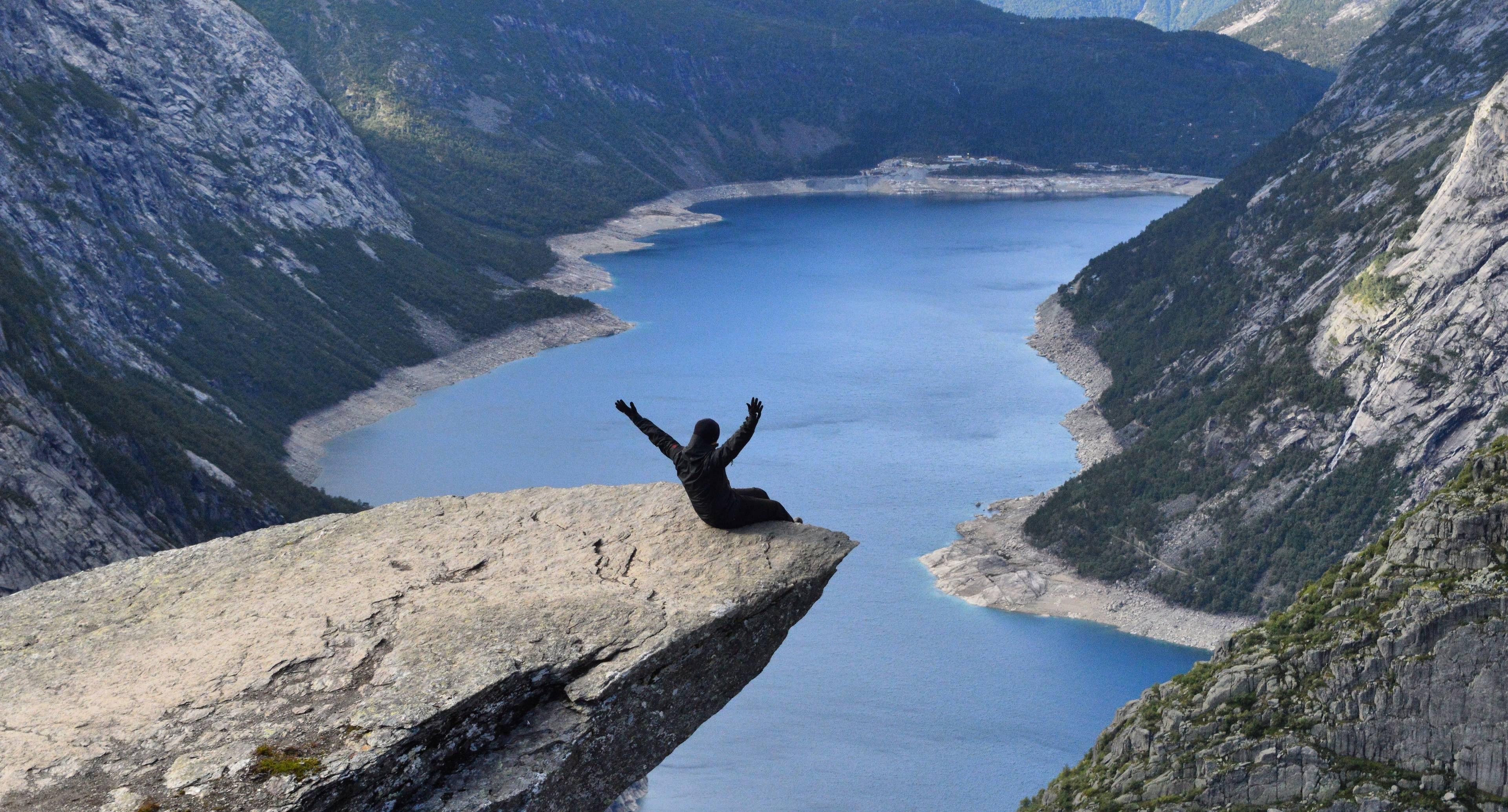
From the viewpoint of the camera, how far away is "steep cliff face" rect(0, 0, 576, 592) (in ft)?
208

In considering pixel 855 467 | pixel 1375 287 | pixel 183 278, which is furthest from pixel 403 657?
pixel 183 278

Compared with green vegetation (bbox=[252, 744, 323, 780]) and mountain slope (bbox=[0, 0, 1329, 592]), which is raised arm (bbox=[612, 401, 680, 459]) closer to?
green vegetation (bbox=[252, 744, 323, 780])

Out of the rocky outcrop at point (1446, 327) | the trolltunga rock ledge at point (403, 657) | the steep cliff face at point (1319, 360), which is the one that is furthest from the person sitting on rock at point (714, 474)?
the steep cliff face at point (1319, 360)

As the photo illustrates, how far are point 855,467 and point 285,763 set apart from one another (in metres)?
87.9


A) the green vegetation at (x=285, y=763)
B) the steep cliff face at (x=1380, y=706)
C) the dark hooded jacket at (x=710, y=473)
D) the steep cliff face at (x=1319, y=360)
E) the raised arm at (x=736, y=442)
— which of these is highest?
the steep cliff face at (x=1319, y=360)

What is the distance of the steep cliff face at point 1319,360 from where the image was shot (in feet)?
252

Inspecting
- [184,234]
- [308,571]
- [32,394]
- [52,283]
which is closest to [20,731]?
[308,571]

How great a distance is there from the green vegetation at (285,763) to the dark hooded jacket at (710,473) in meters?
6.39

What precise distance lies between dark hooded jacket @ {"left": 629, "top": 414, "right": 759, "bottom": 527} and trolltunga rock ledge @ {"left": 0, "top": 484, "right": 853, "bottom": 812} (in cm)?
46

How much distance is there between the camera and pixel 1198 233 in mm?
132500

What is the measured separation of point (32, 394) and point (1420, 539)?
5755cm

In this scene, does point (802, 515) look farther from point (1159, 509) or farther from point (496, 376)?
point (496, 376)

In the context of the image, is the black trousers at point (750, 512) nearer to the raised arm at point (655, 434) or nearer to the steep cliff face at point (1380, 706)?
the raised arm at point (655, 434)

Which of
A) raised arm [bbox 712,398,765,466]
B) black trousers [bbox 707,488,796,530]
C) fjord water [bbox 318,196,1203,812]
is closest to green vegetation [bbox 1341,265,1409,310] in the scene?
fjord water [bbox 318,196,1203,812]
